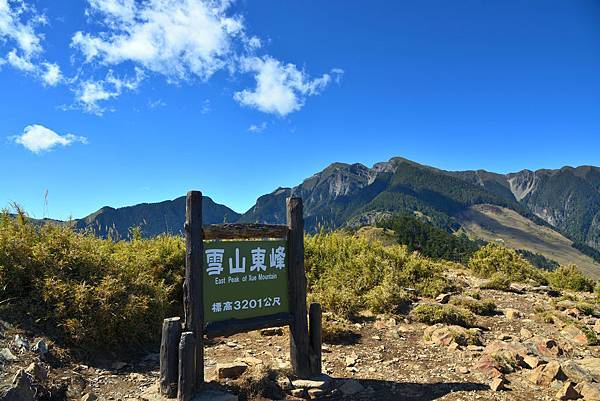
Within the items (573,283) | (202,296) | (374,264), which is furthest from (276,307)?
(573,283)

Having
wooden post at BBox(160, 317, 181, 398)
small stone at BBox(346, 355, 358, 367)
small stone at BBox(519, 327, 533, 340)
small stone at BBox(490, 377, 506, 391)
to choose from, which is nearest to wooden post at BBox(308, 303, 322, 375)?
small stone at BBox(346, 355, 358, 367)

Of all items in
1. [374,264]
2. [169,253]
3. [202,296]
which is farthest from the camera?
[374,264]

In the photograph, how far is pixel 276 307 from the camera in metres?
5.76

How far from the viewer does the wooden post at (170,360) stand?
15.8ft

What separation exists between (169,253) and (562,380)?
788cm

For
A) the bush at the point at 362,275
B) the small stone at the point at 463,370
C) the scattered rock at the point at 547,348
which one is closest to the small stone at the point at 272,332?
the bush at the point at 362,275

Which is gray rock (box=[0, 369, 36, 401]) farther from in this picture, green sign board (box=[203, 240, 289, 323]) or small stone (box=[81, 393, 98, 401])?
green sign board (box=[203, 240, 289, 323])

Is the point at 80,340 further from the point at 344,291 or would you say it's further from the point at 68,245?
the point at 344,291

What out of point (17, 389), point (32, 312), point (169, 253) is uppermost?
point (169, 253)

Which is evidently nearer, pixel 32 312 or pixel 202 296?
pixel 202 296

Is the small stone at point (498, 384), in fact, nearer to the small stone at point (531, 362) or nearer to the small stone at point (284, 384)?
the small stone at point (531, 362)

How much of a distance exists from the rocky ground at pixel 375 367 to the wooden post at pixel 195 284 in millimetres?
636

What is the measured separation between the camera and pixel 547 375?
555cm

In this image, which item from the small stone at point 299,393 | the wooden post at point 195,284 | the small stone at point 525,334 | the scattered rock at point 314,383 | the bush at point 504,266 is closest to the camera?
the wooden post at point 195,284
